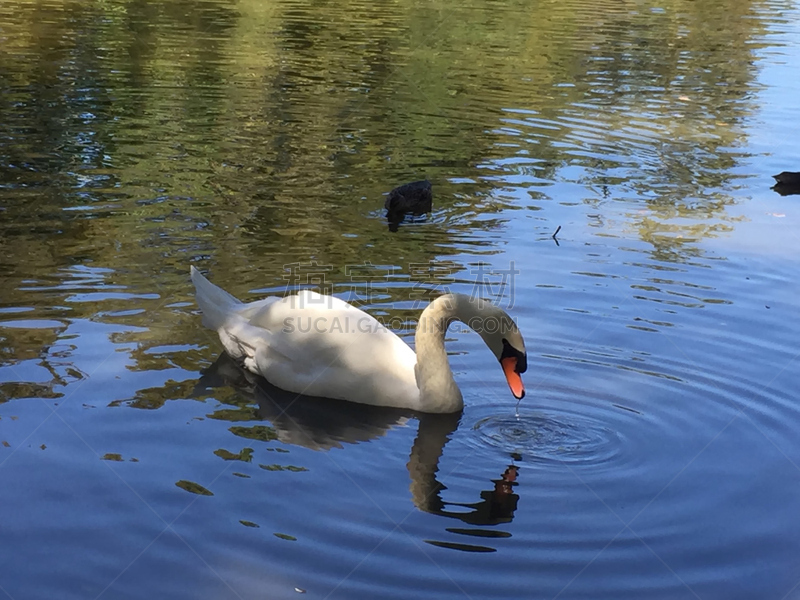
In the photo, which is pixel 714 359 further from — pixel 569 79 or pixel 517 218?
pixel 569 79

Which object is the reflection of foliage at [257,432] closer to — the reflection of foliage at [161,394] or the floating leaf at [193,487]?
the reflection of foliage at [161,394]

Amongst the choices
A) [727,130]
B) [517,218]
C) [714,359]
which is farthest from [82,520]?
[727,130]

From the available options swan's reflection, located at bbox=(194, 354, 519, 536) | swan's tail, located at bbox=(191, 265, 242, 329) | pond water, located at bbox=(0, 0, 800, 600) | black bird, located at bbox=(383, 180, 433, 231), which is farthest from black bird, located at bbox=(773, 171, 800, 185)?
swan's tail, located at bbox=(191, 265, 242, 329)

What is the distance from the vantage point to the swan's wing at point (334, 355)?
6.95m

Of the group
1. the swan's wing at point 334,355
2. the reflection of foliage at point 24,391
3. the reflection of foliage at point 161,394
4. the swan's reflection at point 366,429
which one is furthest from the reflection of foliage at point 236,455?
the reflection of foliage at point 24,391

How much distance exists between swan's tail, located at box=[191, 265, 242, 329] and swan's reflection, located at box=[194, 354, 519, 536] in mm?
293

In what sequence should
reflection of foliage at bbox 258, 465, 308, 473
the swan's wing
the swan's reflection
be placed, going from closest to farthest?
the swan's reflection, reflection of foliage at bbox 258, 465, 308, 473, the swan's wing

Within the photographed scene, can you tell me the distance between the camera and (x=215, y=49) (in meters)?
21.8

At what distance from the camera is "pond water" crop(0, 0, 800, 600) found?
519 cm

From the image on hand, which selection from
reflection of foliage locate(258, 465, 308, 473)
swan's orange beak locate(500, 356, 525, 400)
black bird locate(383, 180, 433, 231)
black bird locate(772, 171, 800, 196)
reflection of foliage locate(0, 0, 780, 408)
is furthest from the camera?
black bird locate(772, 171, 800, 196)

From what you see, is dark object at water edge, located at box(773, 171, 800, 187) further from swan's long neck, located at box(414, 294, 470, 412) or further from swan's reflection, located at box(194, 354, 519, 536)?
swan's reflection, located at box(194, 354, 519, 536)

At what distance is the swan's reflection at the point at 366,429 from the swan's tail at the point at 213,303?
0.29 meters

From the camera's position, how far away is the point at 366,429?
667 cm

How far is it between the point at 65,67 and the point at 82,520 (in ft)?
50.4
